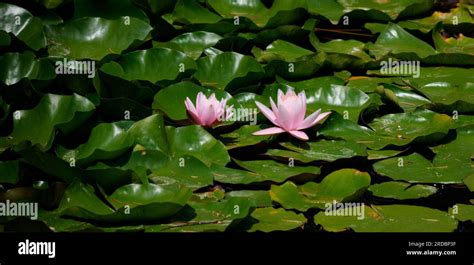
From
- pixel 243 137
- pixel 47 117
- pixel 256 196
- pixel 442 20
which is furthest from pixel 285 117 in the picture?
pixel 442 20

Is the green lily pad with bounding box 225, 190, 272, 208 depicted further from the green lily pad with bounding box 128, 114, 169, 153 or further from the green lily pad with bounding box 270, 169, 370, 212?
the green lily pad with bounding box 128, 114, 169, 153

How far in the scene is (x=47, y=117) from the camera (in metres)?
2.90

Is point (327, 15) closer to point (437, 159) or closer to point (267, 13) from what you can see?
point (267, 13)

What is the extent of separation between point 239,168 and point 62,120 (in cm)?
63

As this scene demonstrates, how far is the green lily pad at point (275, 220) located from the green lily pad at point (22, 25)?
138 centimetres

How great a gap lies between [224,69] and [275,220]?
1.06 metres

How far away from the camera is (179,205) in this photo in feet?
7.91

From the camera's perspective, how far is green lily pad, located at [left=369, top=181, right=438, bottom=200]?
2.73m

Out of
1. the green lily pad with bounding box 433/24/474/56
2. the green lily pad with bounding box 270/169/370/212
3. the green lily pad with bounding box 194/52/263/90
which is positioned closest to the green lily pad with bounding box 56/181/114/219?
the green lily pad with bounding box 270/169/370/212

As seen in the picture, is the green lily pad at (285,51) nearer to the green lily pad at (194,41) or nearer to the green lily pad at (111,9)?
the green lily pad at (194,41)

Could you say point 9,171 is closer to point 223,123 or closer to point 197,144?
point 197,144

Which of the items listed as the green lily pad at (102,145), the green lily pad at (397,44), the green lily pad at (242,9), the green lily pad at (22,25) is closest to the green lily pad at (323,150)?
the green lily pad at (102,145)

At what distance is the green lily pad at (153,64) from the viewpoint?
3338 mm

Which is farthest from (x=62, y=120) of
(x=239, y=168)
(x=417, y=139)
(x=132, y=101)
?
(x=417, y=139)
